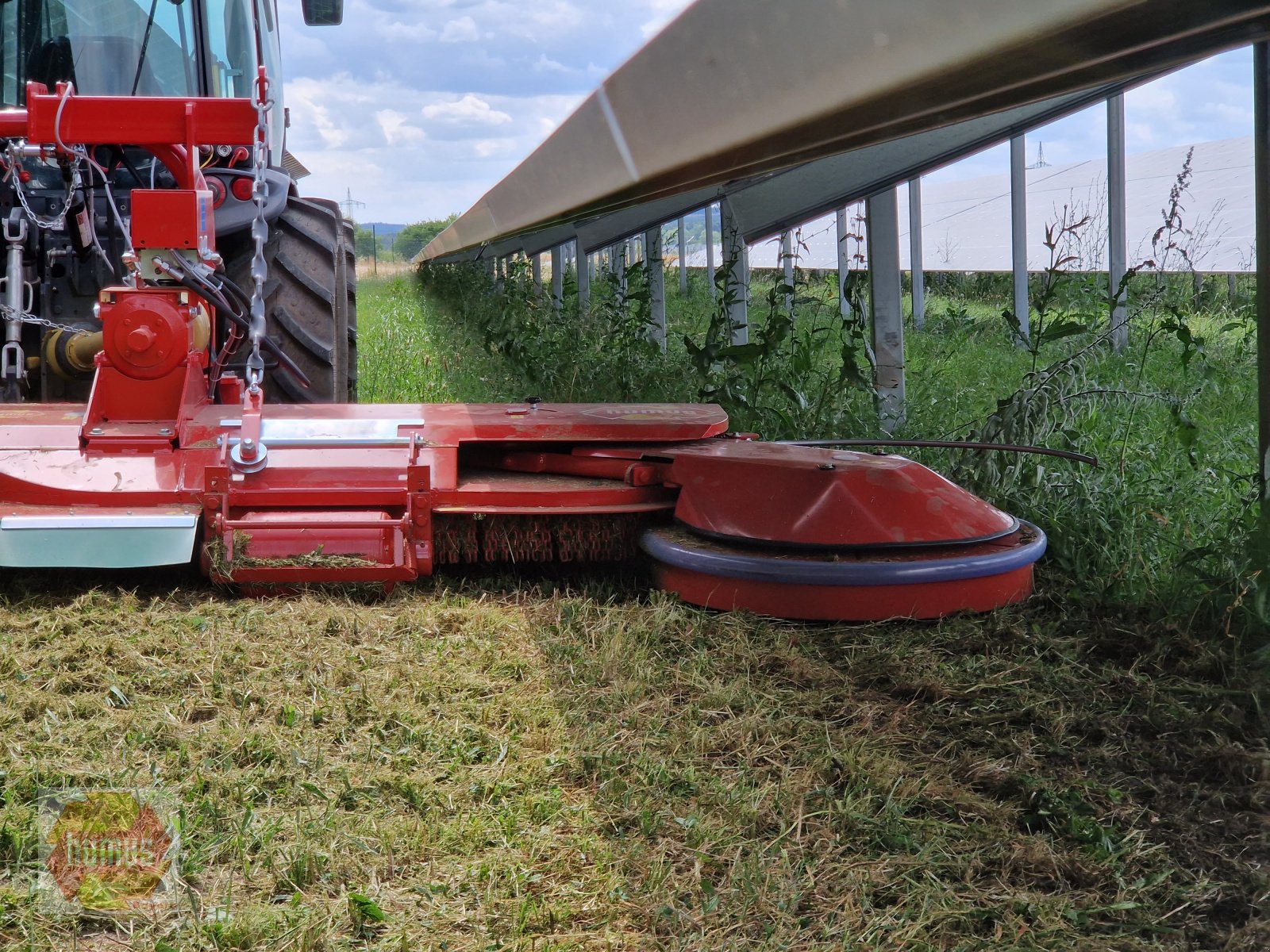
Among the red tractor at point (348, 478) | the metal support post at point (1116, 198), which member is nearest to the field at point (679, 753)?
the red tractor at point (348, 478)

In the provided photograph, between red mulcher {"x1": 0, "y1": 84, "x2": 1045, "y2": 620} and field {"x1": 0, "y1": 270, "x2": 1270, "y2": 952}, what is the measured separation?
0.10 m

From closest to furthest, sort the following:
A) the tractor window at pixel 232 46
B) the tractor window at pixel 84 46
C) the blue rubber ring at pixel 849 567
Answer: the blue rubber ring at pixel 849 567 → the tractor window at pixel 84 46 → the tractor window at pixel 232 46

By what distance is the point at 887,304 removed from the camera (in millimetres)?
4203

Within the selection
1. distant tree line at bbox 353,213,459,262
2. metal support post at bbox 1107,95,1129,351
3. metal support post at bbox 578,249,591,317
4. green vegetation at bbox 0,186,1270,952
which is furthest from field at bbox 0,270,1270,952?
distant tree line at bbox 353,213,459,262

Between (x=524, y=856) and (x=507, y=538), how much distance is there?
1369 mm

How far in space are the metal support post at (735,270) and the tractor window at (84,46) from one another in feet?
7.46

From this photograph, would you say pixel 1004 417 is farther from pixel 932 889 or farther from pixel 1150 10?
pixel 1150 10

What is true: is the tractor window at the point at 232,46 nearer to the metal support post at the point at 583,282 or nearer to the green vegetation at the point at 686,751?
the green vegetation at the point at 686,751

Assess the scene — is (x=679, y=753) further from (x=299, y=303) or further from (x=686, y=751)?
(x=299, y=303)

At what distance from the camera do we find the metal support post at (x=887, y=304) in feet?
13.7

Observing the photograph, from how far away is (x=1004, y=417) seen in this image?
3516mm

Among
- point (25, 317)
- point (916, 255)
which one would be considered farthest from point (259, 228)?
point (916, 255)

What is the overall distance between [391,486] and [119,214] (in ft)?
5.52

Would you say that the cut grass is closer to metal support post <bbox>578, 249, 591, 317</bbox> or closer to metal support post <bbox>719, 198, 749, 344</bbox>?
metal support post <bbox>719, 198, 749, 344</bbox>
